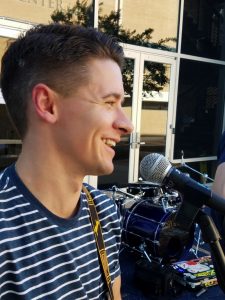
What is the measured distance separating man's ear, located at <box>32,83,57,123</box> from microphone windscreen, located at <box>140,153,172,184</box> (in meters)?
0.45

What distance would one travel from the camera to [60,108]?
1.20 metres

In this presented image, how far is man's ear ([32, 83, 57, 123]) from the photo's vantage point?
3.93 ft

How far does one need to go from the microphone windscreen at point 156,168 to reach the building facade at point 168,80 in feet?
13.0

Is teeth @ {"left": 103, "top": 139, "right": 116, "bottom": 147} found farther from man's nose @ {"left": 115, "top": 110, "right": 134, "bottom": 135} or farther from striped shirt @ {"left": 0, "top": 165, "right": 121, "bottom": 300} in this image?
striped shirt @ {"left": 0, "top": 165, "right": 121, "bottom": 300}

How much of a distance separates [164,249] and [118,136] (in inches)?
20.8

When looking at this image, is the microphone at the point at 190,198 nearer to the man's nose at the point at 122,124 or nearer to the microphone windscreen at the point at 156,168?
the microphone windscreen at the point at 156,168

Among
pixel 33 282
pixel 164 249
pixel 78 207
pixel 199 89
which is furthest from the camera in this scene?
pixel 199 89

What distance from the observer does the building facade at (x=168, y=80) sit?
6.43 meters

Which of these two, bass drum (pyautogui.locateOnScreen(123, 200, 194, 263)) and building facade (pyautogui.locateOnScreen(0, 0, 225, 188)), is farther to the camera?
building facade (pyautogui.locateOnScreen(0, 0, 225, 188))

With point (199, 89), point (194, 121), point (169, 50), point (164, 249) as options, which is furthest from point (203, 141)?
point (164, 249)

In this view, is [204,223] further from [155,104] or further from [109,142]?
[155,104]

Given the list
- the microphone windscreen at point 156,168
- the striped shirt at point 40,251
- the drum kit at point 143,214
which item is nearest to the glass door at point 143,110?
the drum kit at point 143,214

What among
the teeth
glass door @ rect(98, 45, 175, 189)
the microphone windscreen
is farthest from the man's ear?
glass door @ rect(98, 45, 175, 189)

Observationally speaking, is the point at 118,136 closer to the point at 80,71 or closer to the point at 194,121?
the point at 80,71
